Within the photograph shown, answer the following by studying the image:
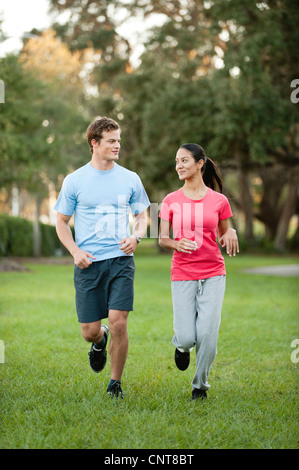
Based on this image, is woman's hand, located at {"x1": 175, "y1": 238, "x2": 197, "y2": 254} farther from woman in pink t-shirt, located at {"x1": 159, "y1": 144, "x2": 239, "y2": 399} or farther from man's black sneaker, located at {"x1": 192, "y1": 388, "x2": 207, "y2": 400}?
man's black sneaker, located at {"x1": 192, "y1": 388, "x2": 207, "y2": 400}

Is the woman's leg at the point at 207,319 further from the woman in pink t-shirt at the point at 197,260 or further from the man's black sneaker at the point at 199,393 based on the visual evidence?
the man's black sneaker at the point at 199,393

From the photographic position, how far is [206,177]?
17.8ft

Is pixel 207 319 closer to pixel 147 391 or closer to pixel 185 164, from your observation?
pixel 147 391

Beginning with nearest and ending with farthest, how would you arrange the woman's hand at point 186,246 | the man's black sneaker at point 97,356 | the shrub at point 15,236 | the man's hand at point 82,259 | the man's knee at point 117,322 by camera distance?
the woman's hand at point 186,246 → the man's hand at point 82,259 → the man's knee at point 117,322 → the man's black sneaker at point 97,356 → the shrub at point 15,236

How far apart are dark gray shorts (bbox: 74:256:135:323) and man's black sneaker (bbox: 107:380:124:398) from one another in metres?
0.57

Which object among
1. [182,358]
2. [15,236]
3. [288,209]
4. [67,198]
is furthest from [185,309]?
[288,209]

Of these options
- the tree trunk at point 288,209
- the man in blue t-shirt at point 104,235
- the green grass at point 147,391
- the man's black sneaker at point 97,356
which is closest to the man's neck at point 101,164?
the man in blue t-shirt at point 104,235

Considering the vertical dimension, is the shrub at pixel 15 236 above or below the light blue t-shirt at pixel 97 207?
below

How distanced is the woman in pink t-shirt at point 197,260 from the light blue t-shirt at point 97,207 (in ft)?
1.23

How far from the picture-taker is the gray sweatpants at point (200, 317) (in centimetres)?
493

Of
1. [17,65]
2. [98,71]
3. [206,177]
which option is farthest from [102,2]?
[206,177]

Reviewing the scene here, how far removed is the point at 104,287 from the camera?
16.9 feet

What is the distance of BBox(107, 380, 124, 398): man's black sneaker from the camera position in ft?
16.5

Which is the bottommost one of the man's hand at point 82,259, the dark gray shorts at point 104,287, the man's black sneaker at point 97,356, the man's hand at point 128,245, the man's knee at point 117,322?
the man's black sneaker at point 97,356
